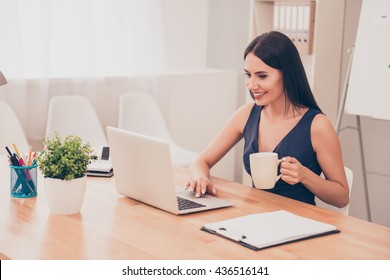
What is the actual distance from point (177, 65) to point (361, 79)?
64.3 inches

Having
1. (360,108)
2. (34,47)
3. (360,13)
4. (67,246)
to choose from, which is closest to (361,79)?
(360,108)

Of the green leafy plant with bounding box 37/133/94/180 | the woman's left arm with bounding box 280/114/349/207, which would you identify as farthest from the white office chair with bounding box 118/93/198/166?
the green leafy plant with bounding box 37/133/94/180

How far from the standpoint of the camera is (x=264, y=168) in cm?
211

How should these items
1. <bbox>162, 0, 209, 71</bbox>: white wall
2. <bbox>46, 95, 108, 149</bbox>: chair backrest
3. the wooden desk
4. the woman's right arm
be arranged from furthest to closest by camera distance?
<bbox>162, 0, 209, 71</bbox>: white wall
<bbox>46, 95, 108, 149</bbox>: chair backrest
the woman's right arm
the wooden desk

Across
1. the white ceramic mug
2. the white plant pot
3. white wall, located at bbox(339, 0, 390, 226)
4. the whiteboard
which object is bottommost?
white wall, located at bbox(339, 0, 390, 226)

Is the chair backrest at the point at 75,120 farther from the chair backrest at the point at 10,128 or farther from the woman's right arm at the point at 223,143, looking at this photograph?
the woman's right arm at the point at 223,143

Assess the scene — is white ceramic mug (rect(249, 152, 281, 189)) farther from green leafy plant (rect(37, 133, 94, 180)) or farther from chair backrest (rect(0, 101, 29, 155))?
chair backrest (rect(0, 101, 29, 155))

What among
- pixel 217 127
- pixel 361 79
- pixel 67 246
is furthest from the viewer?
pixel 217 127

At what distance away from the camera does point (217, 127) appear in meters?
4.89

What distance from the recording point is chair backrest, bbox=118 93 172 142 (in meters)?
4.08

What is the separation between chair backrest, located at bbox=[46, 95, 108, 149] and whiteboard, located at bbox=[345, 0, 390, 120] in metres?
1.53

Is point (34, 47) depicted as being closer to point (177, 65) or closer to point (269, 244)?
point (177, 65)

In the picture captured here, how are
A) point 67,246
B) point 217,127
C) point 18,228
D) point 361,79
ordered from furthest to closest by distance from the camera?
point 217,127 < point 361,79 < point 18,228 < point 67,246

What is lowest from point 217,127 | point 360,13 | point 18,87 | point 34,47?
point 217,127
